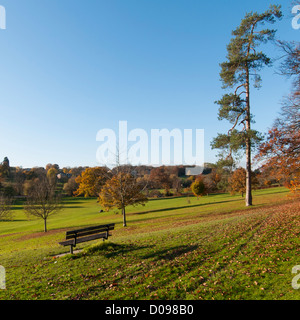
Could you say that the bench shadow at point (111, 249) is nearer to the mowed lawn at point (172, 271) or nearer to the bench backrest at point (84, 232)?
the mowed lawn at point (172, 271)

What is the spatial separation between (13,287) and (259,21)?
94.3ft

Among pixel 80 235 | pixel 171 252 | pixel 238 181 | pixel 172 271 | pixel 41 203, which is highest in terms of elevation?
pixel 238 181

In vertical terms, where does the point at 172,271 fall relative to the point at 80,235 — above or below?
below

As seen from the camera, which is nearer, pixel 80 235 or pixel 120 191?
pixel 80 235

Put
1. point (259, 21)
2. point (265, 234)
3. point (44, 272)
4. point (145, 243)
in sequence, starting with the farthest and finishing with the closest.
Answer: point (259, 21)
point (145, 243)
point (265, 234)
point (44, 272)

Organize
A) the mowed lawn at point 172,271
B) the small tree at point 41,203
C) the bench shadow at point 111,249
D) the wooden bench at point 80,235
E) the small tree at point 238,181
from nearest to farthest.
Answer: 1. the mowed lawn at point 172,271
2. the bench shadow at point 111,249
3. the wooden bench at point 80,235
4. the small tree at point 41,203
5. the small tree at point 238,181

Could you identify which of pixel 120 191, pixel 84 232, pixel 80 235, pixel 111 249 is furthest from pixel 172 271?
pixel 120 191

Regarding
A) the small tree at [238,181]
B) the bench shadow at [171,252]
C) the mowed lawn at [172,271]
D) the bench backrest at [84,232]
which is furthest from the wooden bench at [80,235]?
the small tree at [238,181]

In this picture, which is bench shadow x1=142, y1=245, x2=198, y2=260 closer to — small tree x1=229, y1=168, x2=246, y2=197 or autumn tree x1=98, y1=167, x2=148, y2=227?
autumn tree x1=98, y1=167, x2=148, y2=227

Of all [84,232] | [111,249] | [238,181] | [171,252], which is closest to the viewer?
[171,252]

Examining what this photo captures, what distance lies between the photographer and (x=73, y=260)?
813 centimetres

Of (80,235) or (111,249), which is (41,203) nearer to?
(80,235)

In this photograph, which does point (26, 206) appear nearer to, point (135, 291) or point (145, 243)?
point (145, 243)

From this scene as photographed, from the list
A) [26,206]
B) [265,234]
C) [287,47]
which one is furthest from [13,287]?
[26,206]
